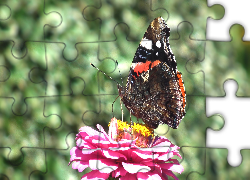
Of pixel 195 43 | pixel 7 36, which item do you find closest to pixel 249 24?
pixel 195 43

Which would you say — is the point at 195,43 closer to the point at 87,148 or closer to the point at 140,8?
the point at 140,8

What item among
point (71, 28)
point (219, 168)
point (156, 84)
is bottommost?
point (219, 168)

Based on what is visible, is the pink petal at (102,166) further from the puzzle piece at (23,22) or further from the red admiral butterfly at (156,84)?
the puzzle piece at (23,22)

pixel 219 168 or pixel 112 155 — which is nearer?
pixel 112 155

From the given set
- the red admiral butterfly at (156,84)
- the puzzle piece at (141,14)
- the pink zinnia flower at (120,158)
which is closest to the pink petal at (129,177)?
the pink zinnia flower at (120,158)

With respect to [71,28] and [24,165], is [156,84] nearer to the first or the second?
[71,28]
